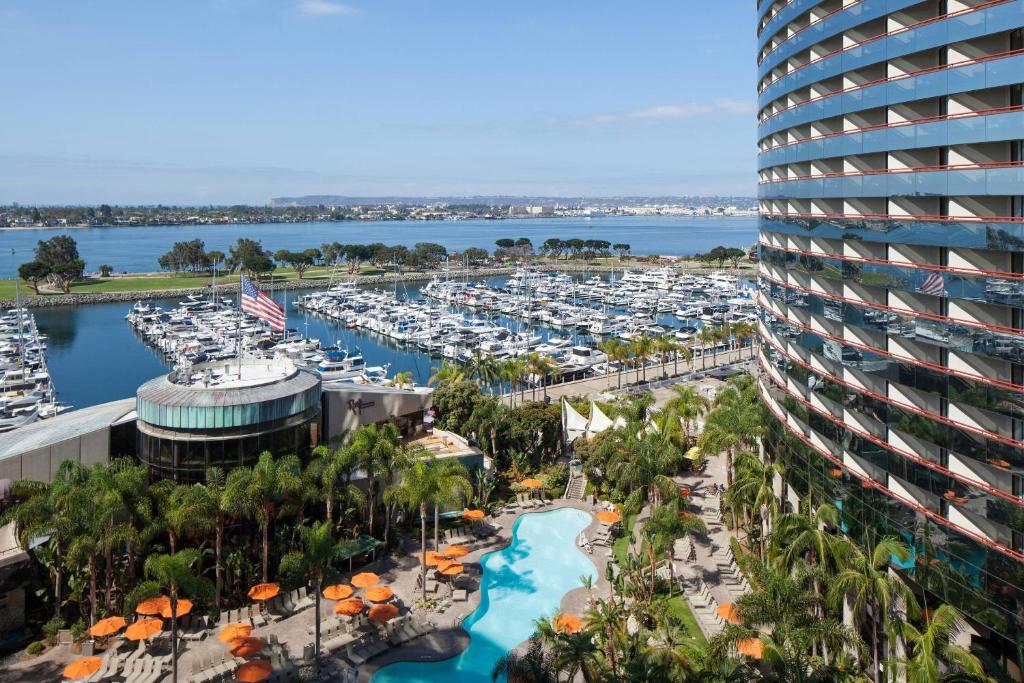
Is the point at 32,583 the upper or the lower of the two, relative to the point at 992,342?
lower

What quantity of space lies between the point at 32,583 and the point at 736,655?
2825 centimetres

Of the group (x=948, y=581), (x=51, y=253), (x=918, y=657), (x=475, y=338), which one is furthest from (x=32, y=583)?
(x=51, y=253)

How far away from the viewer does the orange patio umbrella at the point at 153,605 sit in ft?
89.4

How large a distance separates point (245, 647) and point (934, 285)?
28.0 m

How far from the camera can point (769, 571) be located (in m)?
28.1

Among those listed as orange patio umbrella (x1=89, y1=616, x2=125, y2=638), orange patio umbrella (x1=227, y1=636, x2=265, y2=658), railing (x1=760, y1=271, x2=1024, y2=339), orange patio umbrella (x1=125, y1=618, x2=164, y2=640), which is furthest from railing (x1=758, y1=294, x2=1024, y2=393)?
orange patio umbrella (x1=89, y1=616, x2=125, y2=638)

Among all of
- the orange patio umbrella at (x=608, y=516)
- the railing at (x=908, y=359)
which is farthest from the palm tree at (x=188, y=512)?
the railing at (x=908, y=359)

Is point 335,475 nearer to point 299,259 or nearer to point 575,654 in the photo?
point 575,654

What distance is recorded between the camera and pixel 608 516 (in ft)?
132

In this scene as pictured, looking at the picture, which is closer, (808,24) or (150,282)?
(808,24)

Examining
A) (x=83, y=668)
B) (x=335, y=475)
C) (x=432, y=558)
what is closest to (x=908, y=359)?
(x=432, y=558)

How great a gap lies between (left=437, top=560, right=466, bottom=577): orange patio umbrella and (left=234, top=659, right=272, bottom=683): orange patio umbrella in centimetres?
929

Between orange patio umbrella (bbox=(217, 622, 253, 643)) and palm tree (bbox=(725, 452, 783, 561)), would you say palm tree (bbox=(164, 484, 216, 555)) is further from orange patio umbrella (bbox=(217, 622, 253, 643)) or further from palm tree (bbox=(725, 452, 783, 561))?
palm tree (bbox=(725, 452, 783, 561))

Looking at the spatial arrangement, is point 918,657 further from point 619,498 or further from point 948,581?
point 619,498
